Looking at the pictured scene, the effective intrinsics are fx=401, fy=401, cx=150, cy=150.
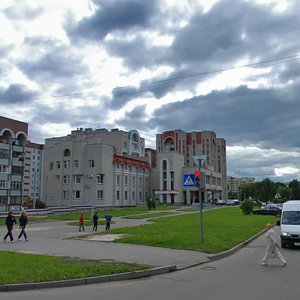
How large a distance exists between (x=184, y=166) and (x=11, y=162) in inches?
2181

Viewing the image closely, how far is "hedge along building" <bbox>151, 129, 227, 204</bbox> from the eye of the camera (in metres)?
110

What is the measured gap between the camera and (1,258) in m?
13.6

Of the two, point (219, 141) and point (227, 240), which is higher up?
point (219, 141)

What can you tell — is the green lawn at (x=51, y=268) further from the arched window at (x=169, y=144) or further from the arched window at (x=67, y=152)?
the arched window at (x=169, y=144)

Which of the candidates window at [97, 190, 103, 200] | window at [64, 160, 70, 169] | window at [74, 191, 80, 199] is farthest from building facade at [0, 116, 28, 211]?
window at [97, 190, 103, 200]

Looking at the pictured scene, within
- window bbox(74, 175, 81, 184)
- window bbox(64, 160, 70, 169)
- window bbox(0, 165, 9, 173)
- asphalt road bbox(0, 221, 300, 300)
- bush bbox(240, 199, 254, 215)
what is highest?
window bbox(64, 160, 70, 169)

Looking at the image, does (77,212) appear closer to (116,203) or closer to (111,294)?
(116,203)

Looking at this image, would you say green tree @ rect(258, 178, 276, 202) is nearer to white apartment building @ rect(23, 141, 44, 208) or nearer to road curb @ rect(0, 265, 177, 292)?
white apartment building @ rect(23, 141, 44, 208)

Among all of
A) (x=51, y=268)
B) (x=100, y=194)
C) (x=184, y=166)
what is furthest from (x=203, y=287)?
(x=184, y=166)

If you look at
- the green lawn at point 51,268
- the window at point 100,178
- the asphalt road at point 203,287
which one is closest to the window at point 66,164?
the window at point 100,178

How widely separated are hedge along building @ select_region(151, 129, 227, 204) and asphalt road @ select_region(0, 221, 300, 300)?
5705cm

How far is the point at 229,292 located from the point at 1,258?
8329mm

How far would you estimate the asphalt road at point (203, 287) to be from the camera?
8.52 metres

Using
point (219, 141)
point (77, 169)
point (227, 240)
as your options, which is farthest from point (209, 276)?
point (219, 141)
